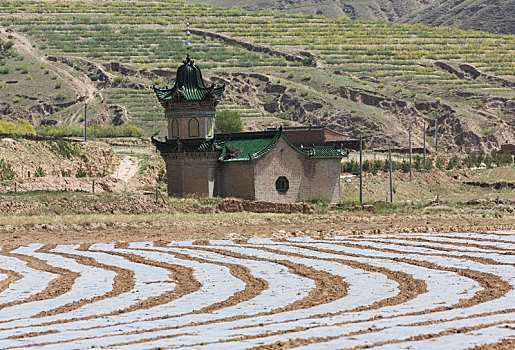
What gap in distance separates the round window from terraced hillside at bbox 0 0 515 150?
44.4 metres

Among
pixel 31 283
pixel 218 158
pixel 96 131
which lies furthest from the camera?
pixel 96 131

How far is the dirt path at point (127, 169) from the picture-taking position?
212ft

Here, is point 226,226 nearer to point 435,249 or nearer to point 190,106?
point 190,106

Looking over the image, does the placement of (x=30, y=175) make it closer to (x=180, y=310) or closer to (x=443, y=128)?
(x=180, y=310)

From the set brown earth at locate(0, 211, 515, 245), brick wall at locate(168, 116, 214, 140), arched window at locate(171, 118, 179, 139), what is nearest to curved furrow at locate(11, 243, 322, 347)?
brown earth at locate(0, 211, 515, 245)

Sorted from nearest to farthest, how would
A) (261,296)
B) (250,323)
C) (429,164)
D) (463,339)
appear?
(463,339) → (250,323) → (261,296) → (429,164)

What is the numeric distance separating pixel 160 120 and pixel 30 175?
37620 mm

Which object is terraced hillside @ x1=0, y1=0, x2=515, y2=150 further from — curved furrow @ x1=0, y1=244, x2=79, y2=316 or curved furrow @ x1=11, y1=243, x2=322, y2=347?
curved furrow @ x1=11, y1=243, x2=322, y2=347

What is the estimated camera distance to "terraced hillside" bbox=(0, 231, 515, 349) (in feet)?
41.2

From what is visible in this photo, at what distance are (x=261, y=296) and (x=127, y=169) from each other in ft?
165

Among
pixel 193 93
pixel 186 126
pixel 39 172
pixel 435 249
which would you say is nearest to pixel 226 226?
pixel 186 126

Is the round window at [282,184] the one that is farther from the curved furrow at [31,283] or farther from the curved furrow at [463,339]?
the curved furrow at [463,339]

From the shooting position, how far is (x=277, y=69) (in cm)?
12238

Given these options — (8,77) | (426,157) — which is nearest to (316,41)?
(8,77)
